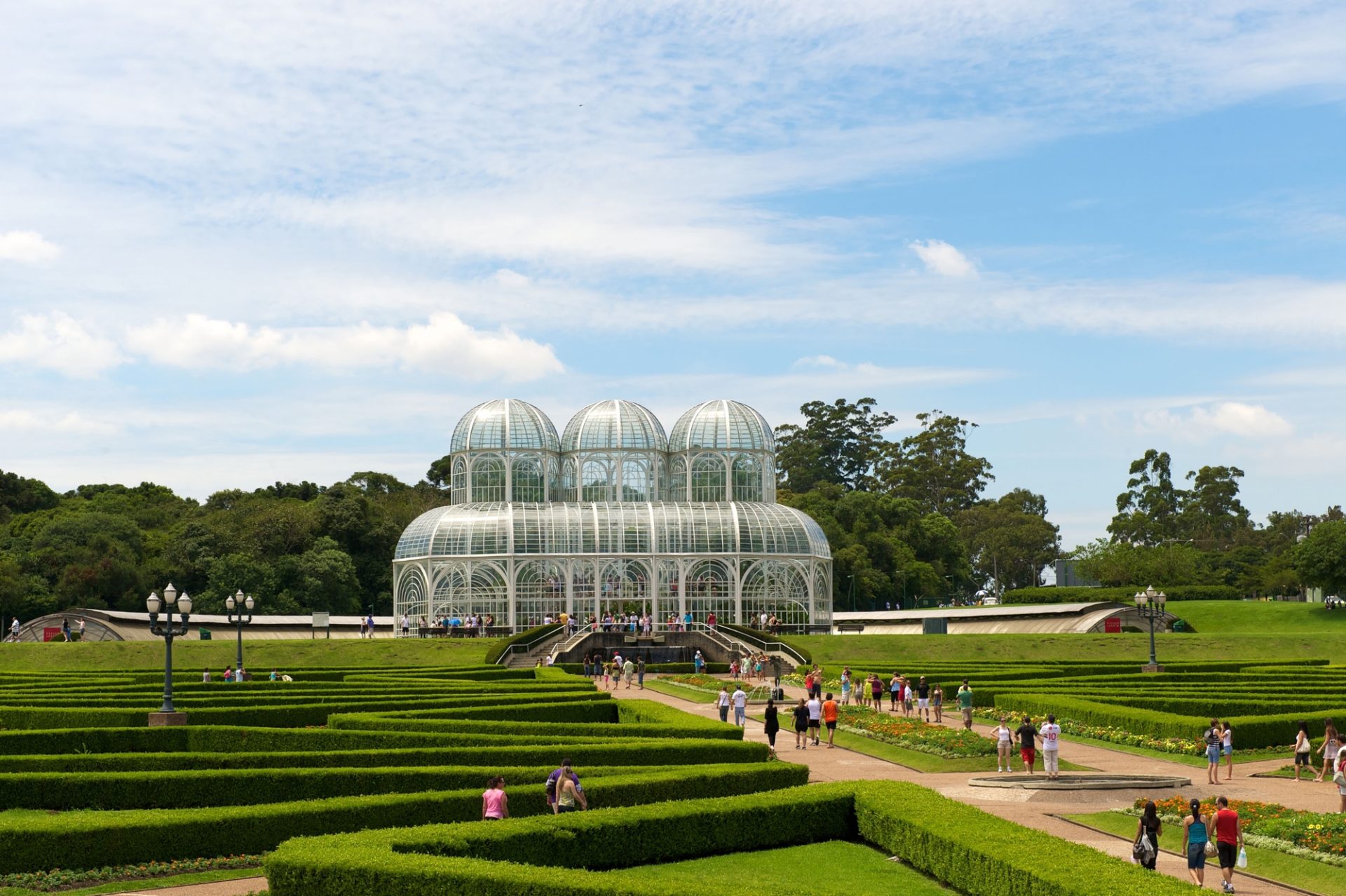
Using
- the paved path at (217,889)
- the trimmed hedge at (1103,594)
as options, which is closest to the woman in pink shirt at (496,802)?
the paved path at (217,889)

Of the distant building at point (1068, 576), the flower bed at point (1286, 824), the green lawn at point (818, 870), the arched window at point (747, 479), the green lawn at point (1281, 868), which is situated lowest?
the green lawn at point (1281, 868)

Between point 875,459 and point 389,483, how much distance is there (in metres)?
49.7

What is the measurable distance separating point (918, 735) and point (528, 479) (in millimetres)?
46344

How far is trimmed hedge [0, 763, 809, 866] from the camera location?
18328 millimetres

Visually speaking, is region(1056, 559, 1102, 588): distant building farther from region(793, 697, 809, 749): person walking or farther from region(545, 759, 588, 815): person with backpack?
region(545, 759, 588, 815): person with backpack

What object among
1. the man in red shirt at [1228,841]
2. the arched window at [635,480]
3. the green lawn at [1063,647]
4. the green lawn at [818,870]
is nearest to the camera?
the green lawn at [818,870]

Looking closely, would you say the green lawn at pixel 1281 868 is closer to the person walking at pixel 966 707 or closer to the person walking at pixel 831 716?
the person walking at pixel 831 716

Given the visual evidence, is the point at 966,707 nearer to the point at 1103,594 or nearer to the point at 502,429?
the point at 502,429

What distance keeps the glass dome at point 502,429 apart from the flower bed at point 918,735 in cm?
4106

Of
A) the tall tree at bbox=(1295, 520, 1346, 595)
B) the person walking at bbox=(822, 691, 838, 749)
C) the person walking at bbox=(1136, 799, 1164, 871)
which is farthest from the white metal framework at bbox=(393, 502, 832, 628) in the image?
the person walking at bbox=(1136, 799, 1164, 871)

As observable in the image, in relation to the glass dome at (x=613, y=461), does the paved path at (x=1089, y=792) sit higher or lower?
lower

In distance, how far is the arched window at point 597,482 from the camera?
255 feet

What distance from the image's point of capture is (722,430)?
77.6 metres

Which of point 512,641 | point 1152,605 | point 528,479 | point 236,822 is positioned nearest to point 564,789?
point 236,822
